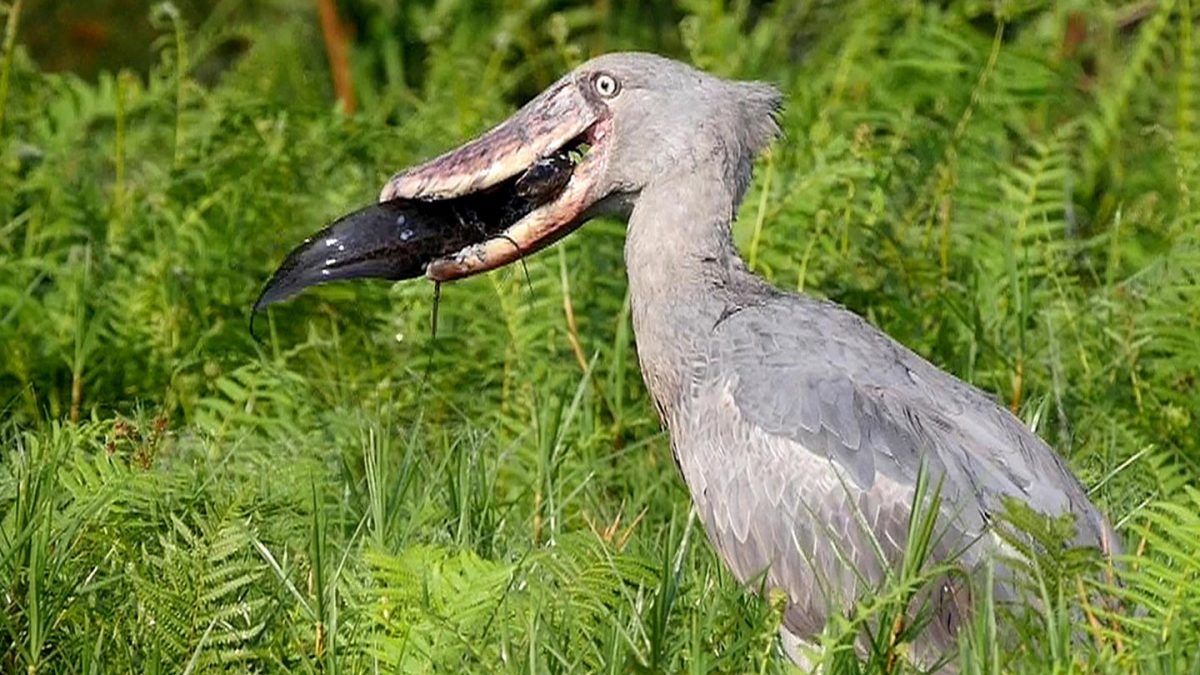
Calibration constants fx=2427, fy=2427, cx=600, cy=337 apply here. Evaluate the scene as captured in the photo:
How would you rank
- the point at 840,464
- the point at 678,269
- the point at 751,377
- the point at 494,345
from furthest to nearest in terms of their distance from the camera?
the point at 494,345
the point at 678,269
the point at 751,377
the point at 840,464

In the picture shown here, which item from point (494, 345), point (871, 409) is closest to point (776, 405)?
point (871, 409)

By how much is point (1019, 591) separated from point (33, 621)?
2.05 metres

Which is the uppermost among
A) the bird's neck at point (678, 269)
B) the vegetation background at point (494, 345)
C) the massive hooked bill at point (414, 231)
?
the massive hooked bill at point (414, 231)

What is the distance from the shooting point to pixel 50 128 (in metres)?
8.91

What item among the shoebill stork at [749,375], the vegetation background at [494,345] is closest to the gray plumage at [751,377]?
the shoebill stork at [749,375]

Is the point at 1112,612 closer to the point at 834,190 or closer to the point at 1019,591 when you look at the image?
the point at 1019,591

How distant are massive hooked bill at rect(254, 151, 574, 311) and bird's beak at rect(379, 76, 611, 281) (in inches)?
0.5

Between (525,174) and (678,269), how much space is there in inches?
18.6

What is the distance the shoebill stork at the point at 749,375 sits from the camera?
5.36 m

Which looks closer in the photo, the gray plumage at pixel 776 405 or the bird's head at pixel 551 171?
the gray plumage at pixel 776 405

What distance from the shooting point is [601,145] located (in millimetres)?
6016

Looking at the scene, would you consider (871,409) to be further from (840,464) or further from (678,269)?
(678,269)

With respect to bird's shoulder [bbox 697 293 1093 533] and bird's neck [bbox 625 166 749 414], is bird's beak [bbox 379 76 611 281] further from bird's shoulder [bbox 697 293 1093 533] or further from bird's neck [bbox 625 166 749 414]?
bird's shoulder [bbox 697 293 1093 533]

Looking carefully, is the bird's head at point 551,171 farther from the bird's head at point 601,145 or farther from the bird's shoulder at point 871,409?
the bird's shoulder at point 871,409
